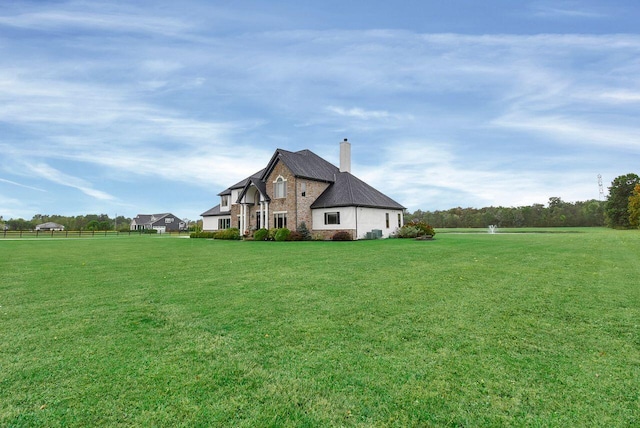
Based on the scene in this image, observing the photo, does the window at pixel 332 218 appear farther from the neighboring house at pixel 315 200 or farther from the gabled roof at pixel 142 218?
the gabled roof at pixel 142 218

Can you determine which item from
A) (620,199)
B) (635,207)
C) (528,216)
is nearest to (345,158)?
(635,207)

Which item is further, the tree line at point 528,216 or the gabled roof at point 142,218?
the gabled roof at point 142,218

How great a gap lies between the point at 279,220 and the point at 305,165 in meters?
5.89

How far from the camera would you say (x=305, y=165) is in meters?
30.6

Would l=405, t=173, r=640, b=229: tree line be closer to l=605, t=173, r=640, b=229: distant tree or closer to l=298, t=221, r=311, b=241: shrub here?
l=605, t=173, r=640, b=229: distant tree

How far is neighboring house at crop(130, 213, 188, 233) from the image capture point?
290 feet

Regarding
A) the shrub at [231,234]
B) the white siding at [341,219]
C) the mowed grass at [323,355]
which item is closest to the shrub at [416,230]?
the white siding at [341,219]

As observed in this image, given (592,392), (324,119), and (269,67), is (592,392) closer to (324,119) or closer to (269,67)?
(269,67)

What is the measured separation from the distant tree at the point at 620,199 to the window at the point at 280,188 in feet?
209

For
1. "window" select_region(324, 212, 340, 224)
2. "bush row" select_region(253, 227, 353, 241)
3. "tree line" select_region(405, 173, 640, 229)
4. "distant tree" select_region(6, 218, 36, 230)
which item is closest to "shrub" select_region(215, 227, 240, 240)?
"bush row" select_region(253, 227, 353, 241)

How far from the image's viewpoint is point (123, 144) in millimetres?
28516

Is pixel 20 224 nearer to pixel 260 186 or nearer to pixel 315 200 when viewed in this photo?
pixel 260 186

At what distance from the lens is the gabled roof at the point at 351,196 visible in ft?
89.7

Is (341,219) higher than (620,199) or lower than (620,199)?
lower
